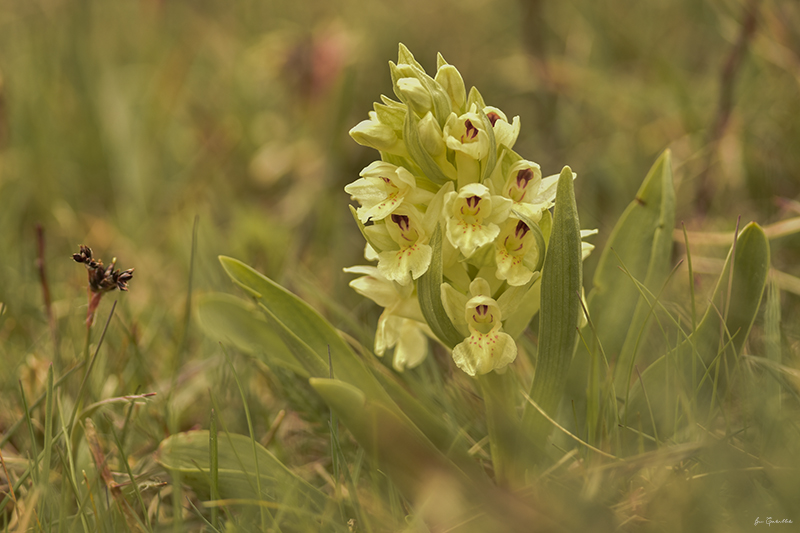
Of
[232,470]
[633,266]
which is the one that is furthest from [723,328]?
[232,470]

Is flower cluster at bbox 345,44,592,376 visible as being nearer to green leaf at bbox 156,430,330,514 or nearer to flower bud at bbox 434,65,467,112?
flower bud at bbox 434,65,467,112

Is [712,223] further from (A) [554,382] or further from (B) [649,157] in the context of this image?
(A) [554,382]

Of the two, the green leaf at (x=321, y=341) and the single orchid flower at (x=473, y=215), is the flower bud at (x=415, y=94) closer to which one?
the single orchid flower at (x=473, y=215)

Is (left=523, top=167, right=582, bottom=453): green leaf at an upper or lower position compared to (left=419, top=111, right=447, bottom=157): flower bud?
lower

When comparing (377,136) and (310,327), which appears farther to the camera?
(310,327)

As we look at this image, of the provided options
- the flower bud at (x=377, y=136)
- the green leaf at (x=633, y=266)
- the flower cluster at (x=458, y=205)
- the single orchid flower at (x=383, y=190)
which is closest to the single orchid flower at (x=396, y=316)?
the flower cluster at (x=458, y=205)

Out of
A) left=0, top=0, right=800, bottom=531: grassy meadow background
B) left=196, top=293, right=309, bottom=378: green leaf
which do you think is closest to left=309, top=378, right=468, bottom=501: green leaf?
left=0, top=0, right=800, bottom=531: grassy meadow background

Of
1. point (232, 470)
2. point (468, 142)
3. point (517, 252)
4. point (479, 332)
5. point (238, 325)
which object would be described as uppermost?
point (468, 142)

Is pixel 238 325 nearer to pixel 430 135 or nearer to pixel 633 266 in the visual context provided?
pixel 430 135
